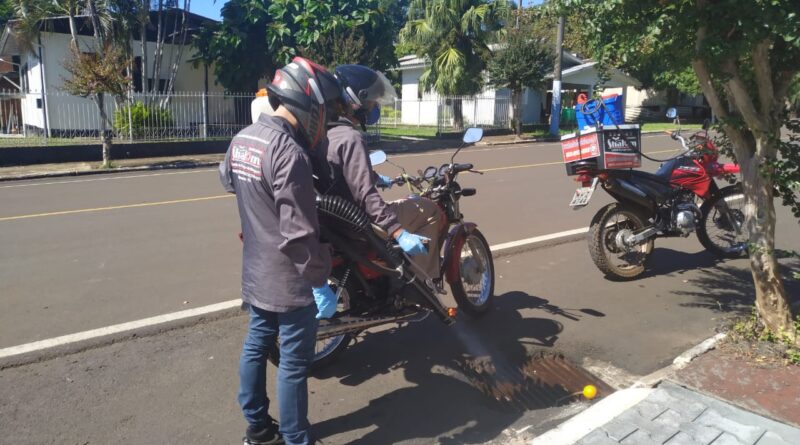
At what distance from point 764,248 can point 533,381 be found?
188cm

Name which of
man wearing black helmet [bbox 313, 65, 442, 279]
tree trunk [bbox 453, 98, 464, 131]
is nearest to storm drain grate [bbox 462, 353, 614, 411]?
man wearing black helmet [bbox 313, 65, 442, 279]

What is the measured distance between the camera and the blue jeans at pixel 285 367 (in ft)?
9.93

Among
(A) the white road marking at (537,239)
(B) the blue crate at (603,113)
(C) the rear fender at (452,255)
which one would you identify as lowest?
(A) the white road marking at (537,239)

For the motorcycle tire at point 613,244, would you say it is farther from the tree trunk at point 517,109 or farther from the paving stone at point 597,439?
the tree trunk at point 517,109

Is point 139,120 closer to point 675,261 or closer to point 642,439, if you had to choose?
point 675,261

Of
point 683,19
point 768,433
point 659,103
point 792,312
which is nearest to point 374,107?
point 683,19

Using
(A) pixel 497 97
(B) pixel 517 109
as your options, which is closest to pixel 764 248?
(B) pixel 517 109

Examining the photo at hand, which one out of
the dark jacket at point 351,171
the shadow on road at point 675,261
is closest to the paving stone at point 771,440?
the dark jacket at point 351,171

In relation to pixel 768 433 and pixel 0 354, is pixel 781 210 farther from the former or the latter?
pixel 0 354

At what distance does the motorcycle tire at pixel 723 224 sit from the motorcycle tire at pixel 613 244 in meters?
0.86

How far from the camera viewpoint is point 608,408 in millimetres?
3555

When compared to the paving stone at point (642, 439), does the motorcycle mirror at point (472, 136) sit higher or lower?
higher

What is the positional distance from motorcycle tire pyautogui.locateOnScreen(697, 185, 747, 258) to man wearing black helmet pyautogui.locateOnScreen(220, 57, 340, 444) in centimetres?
498

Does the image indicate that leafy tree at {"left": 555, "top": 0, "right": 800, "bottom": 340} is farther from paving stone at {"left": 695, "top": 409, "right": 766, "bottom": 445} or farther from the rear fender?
the rear fender
